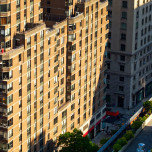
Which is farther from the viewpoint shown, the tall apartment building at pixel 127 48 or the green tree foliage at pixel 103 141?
the tall apartment building at pixel 127 48

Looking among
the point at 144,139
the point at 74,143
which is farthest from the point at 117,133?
the point at 74,143

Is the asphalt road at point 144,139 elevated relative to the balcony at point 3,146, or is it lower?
lower

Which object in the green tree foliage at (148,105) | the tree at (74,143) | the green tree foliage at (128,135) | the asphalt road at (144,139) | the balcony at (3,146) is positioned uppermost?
the balcony at (3,146)

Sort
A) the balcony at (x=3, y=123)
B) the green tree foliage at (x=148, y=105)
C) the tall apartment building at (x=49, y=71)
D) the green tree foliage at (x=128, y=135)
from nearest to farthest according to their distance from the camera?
the tall apartment building at (x=49, y=71)
the balcony at (x=3, y=123)
the green tree foliage at (x=128, y=135)
the green tree foliage at (x=148, y=105)

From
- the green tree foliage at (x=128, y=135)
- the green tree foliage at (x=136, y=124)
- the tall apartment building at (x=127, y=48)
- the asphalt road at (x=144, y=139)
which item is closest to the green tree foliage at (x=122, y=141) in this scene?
the green tree foliage at (x=128, y=135)

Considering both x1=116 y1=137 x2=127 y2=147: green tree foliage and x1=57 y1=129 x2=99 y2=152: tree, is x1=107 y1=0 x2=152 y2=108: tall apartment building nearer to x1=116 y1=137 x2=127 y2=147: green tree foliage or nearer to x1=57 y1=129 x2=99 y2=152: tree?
x1=116 y1=137 x2=127 y2=147: green tree foliage

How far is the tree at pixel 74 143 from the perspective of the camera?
5605 inches

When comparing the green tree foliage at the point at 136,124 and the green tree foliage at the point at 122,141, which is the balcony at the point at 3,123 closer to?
the green tree foliage at the point at 122,141

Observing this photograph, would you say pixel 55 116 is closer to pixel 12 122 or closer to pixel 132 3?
pixel 12 122

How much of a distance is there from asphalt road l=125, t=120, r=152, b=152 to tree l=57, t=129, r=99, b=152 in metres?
23.0

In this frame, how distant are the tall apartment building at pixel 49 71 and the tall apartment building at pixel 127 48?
665 inches

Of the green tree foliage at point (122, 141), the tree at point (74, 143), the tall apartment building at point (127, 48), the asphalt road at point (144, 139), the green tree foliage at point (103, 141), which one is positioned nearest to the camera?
the tree at point (74, 143)

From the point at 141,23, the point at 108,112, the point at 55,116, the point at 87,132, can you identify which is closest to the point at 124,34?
the point at 141,23

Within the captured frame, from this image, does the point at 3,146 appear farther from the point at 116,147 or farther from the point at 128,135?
the point at 128,135
